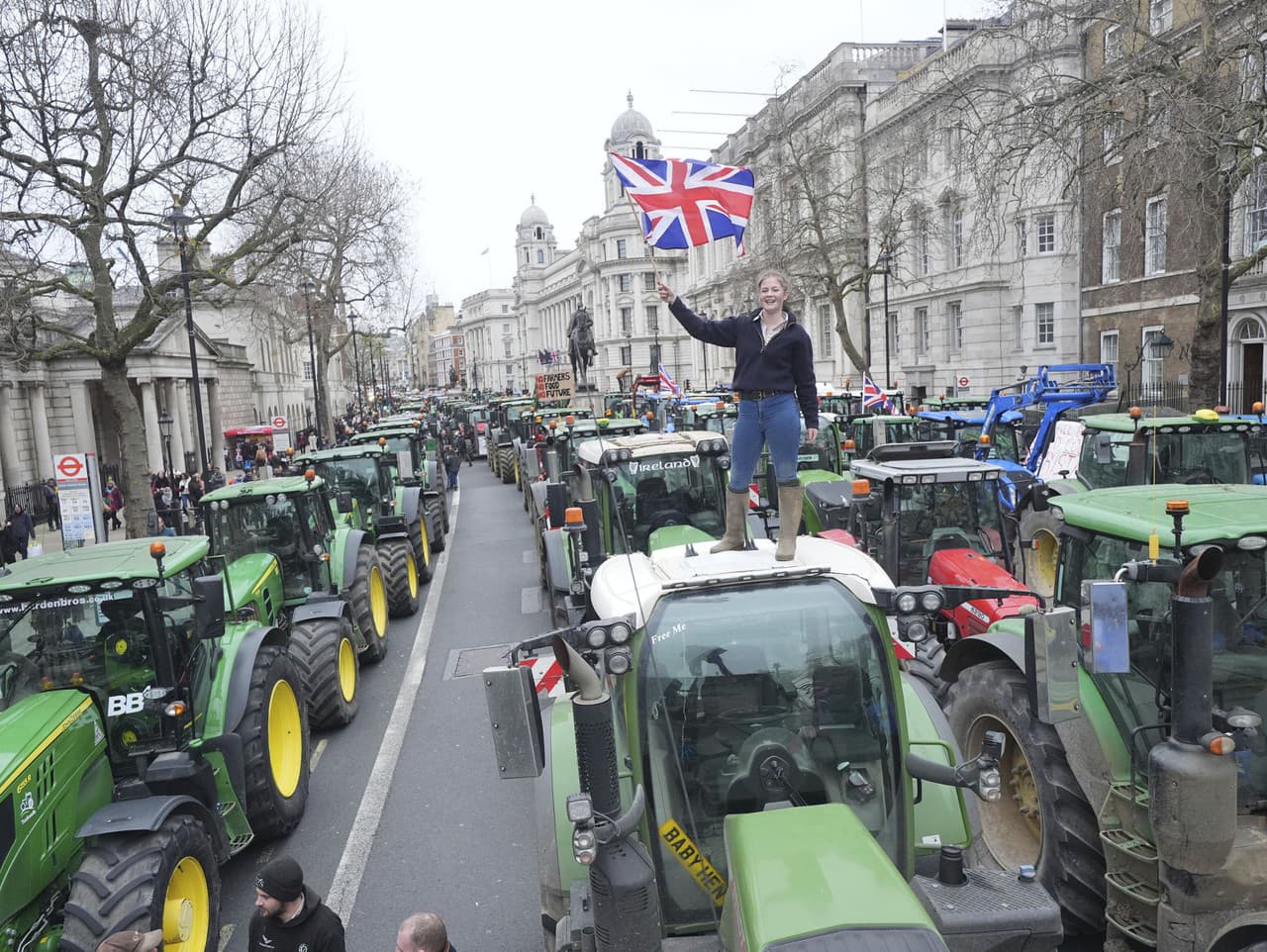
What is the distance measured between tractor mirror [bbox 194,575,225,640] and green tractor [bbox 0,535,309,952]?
12 millimetres

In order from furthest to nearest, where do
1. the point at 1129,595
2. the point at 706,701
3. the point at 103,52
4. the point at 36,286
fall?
1. the point at 36,286
2. the point at 103,52
3. the point at 1129,595
4. the point at 706,701

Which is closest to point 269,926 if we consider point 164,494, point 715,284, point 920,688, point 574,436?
point 920,688

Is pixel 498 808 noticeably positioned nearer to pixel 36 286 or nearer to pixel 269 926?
pixel 269 926

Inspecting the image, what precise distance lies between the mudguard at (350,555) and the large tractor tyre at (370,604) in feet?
0.19

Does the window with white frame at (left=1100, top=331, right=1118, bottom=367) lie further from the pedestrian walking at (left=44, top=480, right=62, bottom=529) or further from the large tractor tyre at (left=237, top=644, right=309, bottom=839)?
the pedestrian walking at (left=44, top=480, right=62, bottom=529)

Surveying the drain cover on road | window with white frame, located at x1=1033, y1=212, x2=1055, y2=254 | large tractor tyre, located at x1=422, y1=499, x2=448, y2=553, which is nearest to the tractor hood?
the drain cover on road

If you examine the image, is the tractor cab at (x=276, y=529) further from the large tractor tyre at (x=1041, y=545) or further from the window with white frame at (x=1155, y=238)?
the window with white frame at (x=1155, y=238)

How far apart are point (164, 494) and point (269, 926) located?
2270 cm

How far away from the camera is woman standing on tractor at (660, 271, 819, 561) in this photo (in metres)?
5.32

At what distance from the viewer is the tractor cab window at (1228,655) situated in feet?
14.1

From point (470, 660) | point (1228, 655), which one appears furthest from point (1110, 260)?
point (1228, 655)

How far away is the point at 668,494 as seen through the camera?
995cm

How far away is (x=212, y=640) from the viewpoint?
6887mm

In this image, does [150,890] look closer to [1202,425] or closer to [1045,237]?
[1202,425]
